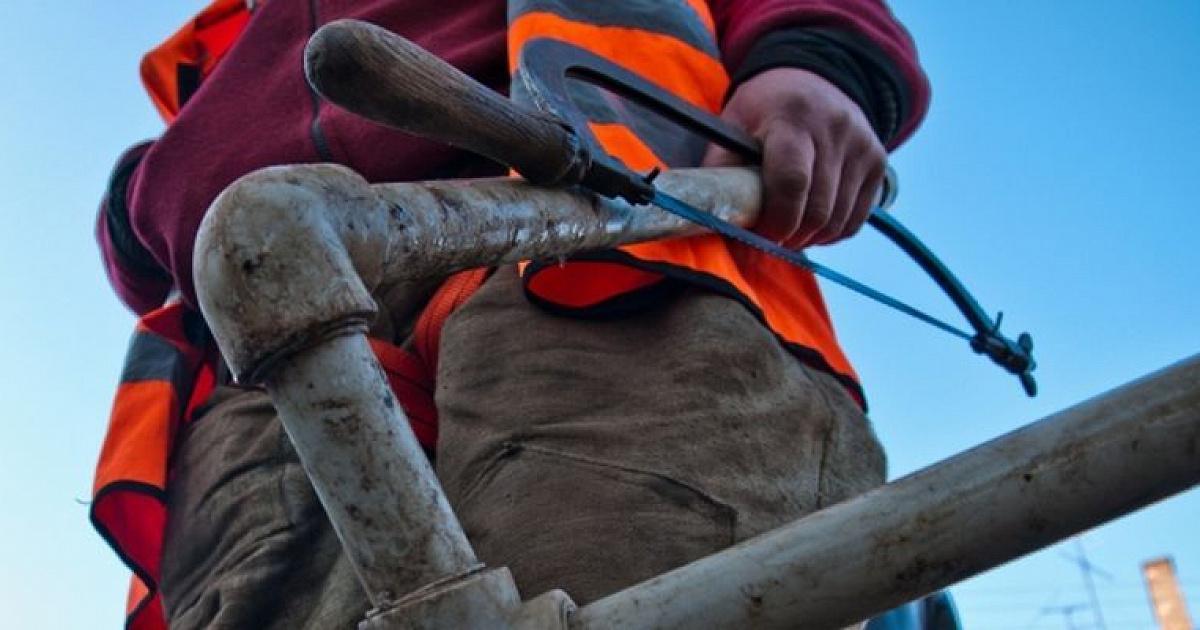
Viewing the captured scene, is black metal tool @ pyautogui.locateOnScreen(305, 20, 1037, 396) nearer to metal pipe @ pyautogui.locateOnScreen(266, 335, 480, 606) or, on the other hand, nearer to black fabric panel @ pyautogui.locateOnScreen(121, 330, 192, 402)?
metal pipe @ pyautogui.locateOnScreen(266, 335, 480, 606)

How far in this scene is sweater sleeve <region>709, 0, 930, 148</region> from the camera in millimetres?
1462

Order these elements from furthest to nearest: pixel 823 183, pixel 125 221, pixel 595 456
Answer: pixel 125 221
pixel 823 183
pixel 595 456

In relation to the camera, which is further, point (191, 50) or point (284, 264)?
point (191, 50)

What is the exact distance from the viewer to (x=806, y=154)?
1307 millimetres

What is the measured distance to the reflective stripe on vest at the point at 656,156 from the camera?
119 centimetres

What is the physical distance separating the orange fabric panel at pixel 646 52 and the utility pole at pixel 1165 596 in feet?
33.5

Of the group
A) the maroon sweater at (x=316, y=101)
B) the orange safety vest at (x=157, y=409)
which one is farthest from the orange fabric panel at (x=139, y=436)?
the maroon sweater at (x=316, y=101)

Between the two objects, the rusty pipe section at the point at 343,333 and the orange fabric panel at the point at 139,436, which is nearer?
the rusty pipe section at the point at 343,333

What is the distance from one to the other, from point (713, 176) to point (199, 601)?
0.72 meters

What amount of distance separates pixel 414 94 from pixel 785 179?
0.58 m

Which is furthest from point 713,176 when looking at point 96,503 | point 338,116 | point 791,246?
point 96,503

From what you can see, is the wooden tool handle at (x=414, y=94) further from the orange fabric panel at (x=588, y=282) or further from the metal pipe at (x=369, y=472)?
the orange fabric panel at (x=588, y=282)

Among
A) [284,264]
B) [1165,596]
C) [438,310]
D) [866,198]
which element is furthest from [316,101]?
[1165,596]

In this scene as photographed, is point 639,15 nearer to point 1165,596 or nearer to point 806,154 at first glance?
point 806,154
